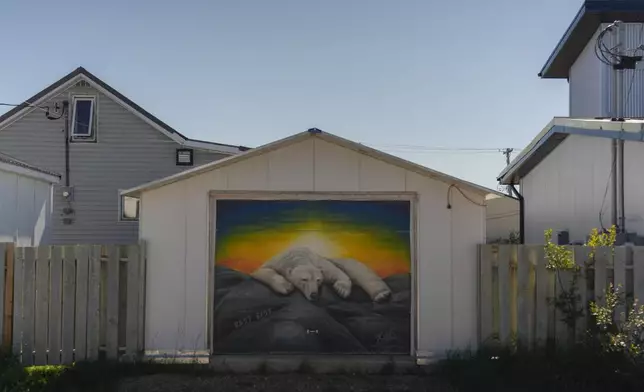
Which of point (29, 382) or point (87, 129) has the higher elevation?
point (87, 129)

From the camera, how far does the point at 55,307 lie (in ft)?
27.2

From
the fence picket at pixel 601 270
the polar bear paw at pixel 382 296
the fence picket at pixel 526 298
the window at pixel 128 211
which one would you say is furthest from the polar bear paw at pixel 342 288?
the window at pixel 128 211

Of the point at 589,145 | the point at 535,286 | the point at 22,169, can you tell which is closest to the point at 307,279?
the point at 535,286

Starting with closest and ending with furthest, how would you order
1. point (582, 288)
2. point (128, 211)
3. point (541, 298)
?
point (582, 288) < point (541, 298) < point (128, 211)

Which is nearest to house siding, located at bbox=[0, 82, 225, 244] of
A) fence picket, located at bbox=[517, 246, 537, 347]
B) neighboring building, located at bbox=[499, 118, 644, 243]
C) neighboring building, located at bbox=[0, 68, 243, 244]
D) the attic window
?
neighboring building, located at bbox=[0, 68, 243, 244]

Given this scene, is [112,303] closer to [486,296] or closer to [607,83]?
[486,296]

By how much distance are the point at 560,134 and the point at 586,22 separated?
148 inches

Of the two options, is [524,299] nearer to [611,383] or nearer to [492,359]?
[492,359]

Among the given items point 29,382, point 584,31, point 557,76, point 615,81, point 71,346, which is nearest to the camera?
point 29,382

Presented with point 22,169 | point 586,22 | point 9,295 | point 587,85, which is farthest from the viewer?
point 587,85

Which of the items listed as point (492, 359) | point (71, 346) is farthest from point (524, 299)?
point (71, 346)

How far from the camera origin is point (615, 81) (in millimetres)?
13039

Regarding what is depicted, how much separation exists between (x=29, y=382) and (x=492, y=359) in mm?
5404

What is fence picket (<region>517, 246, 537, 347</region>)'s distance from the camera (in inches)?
315
